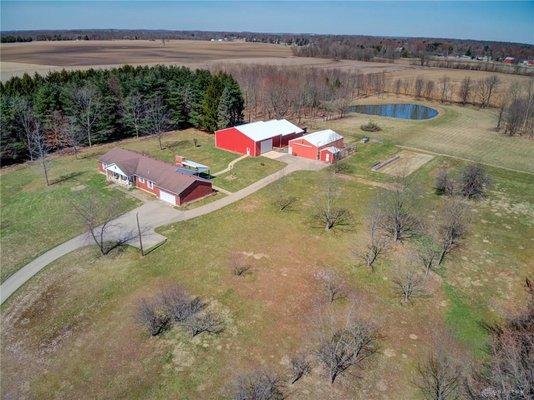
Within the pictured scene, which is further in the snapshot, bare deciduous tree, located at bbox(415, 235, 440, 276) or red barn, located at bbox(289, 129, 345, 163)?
red barn, located at bbox(289, 129, 345, 163)

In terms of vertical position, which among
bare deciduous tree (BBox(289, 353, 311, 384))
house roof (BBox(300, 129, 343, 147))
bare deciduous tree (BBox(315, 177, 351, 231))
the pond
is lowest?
bare deciduous tree (BBox(289, 353, 311, 384))

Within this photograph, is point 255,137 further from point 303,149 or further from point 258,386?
point 258,386

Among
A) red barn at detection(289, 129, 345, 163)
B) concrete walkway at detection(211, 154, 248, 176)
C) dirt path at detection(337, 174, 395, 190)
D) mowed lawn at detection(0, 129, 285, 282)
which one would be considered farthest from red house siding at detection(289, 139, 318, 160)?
concrete walkway at detection(211, 154, 248, 176)

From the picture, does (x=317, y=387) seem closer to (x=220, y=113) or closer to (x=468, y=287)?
(x=468, y=287)

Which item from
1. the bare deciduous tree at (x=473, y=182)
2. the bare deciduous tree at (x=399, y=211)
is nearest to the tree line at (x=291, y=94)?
the bare deciduous tree at (x=399, y=211)

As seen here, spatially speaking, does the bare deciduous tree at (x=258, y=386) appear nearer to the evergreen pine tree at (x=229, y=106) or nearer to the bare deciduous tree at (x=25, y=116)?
the bare deciduous tree at (x=25, y=116)

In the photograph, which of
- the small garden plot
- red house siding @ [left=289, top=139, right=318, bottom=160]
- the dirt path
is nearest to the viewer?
the dirt path

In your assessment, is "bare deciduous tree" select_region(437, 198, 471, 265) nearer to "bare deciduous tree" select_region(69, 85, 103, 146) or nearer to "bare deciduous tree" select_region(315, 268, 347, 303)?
"bare deciduous tree" select_region(315, 268, 347, 303)
